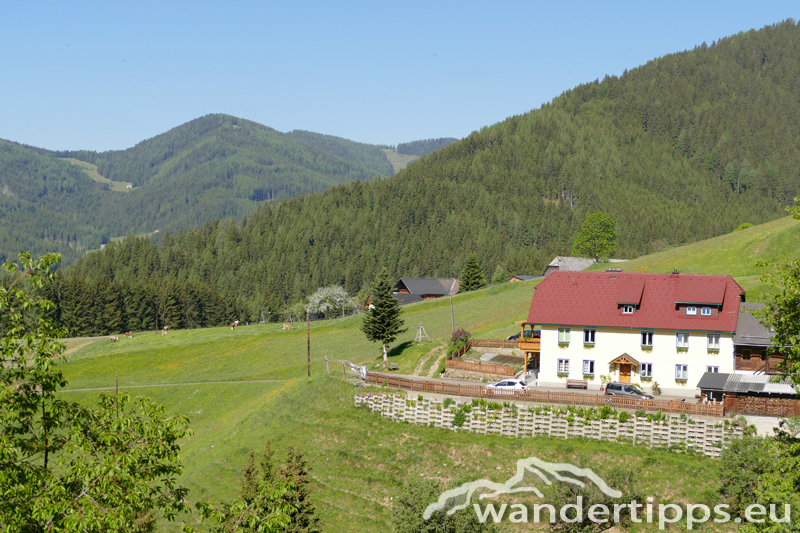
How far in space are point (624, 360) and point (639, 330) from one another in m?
2.76

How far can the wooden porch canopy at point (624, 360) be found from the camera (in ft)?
175

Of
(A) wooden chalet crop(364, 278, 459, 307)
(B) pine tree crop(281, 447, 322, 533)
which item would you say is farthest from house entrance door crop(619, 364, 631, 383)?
(A) wooden chalet crop(364, 278, 459, 307)

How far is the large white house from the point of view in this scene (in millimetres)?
52219

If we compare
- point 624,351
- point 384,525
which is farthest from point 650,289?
point 384,525

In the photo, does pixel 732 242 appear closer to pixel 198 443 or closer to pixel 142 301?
→ pixel 198 443

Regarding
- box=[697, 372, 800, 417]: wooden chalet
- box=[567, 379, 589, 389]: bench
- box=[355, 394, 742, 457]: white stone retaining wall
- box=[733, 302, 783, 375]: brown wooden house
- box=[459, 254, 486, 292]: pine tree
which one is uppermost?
box=[459, 254, 486, 292]: pine tree

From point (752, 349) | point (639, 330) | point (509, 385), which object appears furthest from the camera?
point (639, 330)

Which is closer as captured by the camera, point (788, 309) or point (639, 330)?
point (788, 309)

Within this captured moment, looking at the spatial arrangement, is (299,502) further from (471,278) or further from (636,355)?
(471,278)

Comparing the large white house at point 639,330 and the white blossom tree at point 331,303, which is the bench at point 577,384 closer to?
the large white house at point 639,330

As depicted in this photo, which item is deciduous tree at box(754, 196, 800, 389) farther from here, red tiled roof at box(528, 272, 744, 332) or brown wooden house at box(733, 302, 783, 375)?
red tiled roof at box(528, 272, 744, 332)

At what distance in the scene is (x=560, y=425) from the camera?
4212 centimetres

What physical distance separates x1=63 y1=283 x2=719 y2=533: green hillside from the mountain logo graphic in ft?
2.70

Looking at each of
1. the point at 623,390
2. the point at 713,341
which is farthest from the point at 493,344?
the point at 713,341
